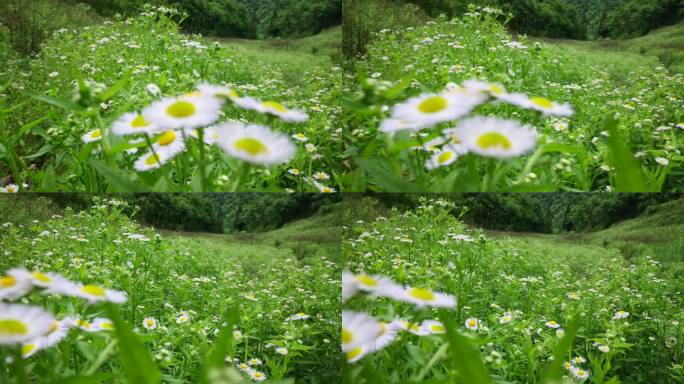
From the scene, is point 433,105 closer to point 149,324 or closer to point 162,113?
point 162,113

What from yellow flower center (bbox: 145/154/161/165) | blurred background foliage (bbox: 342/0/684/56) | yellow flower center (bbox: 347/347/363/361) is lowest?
yellow flower center (bbox: 347/347/363/361)

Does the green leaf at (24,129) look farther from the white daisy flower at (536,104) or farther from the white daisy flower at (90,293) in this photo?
the white daisy flower at (536,104)

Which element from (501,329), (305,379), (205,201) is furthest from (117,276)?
(501,329)

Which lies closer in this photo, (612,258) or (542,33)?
(542,33)

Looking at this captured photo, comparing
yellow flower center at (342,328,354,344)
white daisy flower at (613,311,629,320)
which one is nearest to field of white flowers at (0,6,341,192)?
yellow flower center at (342,328,354,344)

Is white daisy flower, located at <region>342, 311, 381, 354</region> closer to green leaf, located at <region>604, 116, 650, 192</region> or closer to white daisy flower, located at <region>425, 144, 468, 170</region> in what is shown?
white daisy flower, located at <region>425, 144, 468, 170</region>

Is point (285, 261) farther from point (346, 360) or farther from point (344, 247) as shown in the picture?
point (346, 360)

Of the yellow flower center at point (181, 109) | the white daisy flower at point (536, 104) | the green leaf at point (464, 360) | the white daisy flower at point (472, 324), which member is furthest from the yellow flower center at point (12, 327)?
the white daisy flower at point (472, 324)
